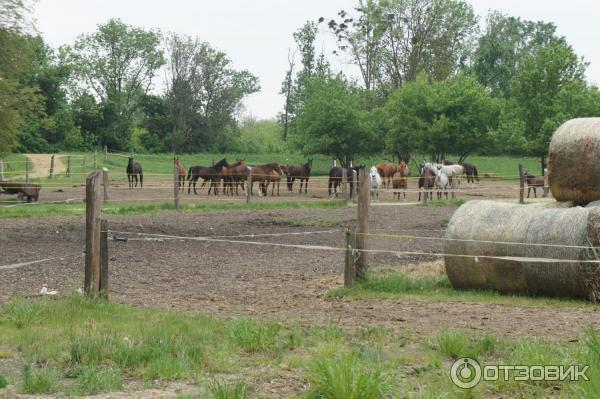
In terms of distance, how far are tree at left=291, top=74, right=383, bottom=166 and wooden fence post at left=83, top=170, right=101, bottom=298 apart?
40.7 metres

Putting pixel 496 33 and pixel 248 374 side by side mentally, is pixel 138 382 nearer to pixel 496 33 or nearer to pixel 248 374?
pixel 248 374

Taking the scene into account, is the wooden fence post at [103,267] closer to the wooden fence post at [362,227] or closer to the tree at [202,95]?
the wooden fence post at [362,227]

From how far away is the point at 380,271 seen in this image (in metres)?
11.8

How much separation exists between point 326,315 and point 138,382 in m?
3.17

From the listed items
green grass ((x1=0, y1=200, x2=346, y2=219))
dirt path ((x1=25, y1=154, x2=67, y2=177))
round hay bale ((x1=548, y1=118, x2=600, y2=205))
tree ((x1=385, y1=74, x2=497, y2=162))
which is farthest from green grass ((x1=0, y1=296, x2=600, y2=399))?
tree ((x1=385, y1=74, x2=497, y2=162))

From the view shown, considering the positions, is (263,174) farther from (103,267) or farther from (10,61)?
(103,267)

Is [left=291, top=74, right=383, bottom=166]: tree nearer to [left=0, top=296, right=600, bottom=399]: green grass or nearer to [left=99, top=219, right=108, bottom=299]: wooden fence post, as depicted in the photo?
[left=99, top=219, right=108, bottom=299]: wooden fence post

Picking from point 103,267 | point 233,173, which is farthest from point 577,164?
point 233,173

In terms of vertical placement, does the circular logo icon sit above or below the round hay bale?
below

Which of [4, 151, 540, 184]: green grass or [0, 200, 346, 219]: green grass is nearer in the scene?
[0, 200, 346, 219]: green grass

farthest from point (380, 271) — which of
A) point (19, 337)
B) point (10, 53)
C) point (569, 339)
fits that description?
point (10, 53)

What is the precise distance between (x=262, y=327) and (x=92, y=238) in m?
3.29

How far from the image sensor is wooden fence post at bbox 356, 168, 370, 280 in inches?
417

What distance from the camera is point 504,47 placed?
83.5 meters
